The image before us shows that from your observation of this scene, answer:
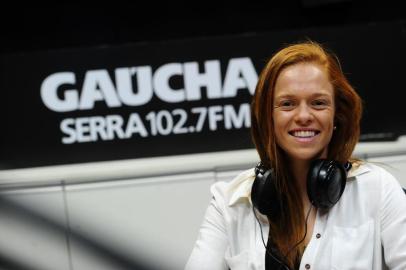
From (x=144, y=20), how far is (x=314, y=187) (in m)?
2.32

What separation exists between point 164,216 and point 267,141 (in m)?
1.87

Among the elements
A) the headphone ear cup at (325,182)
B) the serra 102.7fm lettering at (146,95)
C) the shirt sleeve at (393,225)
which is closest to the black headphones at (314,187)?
the headphone ear cup at (325,182)

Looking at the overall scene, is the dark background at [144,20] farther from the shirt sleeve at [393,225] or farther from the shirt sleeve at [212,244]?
the shirt sleeve at [393,225]

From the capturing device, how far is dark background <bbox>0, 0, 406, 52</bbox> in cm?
365

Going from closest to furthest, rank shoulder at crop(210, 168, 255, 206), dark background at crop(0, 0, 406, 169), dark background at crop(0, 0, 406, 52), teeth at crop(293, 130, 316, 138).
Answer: teeth at crop(293, 130, 316, 138) → shoulder at crop(210, 168, 255, 206) → dark background at crop(0, 0, 406, 169) → dark background at crop(0, 0, 406, 52)

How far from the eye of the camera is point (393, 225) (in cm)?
148

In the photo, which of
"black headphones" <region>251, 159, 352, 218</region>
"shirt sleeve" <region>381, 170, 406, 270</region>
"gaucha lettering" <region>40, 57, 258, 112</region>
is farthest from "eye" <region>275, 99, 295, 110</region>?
"gaucha lettering" <region>40, 57, 258, 112</region>

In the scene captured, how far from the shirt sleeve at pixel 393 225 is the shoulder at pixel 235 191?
0.33 meters

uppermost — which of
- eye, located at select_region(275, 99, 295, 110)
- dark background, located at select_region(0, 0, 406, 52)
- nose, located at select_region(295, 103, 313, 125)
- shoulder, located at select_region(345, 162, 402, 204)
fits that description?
dark background, located at select_region(0, 0, 406, 52)

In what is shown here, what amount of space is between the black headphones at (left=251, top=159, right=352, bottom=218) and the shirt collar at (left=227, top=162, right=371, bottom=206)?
19mm

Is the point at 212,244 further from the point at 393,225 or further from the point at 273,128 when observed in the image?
the point at 393,225

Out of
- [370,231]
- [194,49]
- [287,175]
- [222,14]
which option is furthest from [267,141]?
[222,14]

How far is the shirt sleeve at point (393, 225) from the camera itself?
4.77 feet

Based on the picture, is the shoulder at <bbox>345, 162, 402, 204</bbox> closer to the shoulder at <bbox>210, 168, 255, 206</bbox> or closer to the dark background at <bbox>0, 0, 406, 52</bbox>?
the shoulder at <bbox>210, 168, 255, 206</bbox>
